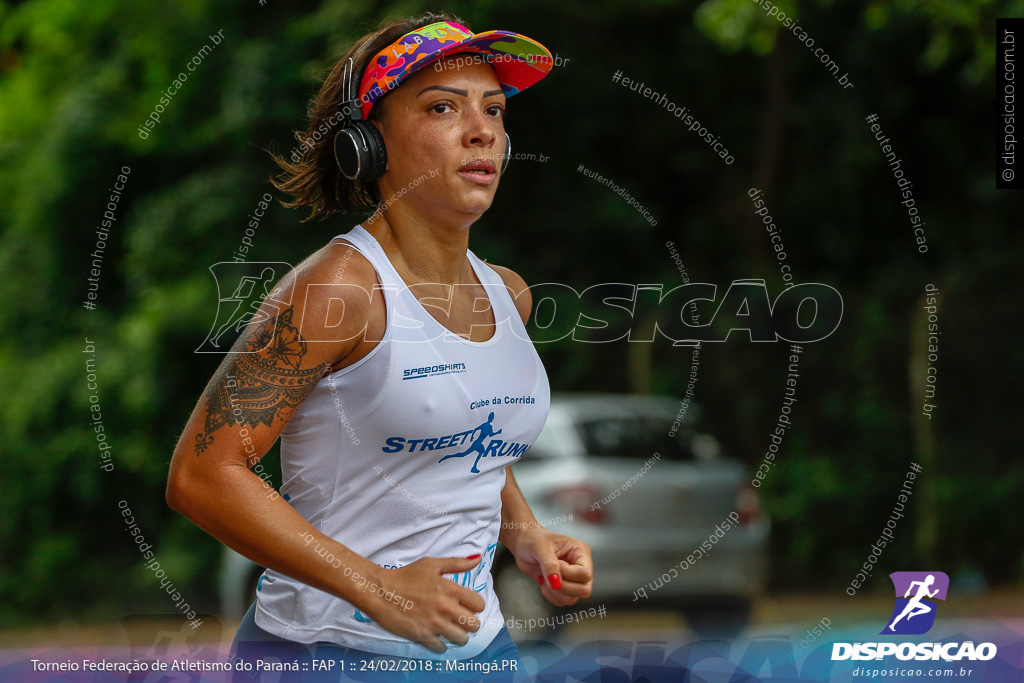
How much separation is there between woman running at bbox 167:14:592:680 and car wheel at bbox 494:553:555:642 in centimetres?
345

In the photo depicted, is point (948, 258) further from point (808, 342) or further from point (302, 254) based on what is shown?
point (302, 254)

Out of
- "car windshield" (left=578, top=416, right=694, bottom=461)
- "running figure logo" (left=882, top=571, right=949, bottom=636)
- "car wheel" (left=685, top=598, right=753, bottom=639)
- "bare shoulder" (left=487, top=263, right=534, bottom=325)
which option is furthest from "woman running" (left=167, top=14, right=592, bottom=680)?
"car wheel" (left=685, top=598, right=753, bottom=639)

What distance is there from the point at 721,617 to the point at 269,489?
5169 mm

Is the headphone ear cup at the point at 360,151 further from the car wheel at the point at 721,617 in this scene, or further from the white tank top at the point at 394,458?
the car wheel at the point at 721,617

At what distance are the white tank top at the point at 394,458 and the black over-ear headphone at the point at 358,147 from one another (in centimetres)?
14

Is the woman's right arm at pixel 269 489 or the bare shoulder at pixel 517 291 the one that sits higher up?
the bare shoulder at pixel 517 291

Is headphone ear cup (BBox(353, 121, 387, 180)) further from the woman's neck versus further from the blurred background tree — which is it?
the blurred background tree

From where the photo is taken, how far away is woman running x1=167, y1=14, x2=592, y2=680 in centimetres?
164

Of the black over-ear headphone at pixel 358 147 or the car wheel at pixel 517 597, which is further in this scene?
the car wheel at pixel 517 597

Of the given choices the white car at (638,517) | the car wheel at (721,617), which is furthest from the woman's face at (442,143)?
the car wheel at (721,617)

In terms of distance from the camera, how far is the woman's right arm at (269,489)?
1.61 meters

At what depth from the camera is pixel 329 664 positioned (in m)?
1.83

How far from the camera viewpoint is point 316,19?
6895mm

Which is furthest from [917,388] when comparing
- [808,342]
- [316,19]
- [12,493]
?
[12,493]
